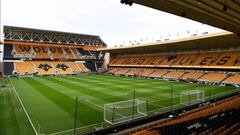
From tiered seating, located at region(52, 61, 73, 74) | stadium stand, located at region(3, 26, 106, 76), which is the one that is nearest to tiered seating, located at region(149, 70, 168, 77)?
stadium stand, located at region(3, 26, 106, 76)

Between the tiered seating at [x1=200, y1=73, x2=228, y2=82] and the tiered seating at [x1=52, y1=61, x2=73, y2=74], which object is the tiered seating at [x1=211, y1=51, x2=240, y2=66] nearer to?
the tiered seating at [x1=200, y1=73, x2=228, y2=82]

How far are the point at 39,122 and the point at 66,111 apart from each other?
8.36ft

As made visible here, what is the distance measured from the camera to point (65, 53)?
57.3m

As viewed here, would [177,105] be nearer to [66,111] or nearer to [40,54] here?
[66,111]

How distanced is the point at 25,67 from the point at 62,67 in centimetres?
920

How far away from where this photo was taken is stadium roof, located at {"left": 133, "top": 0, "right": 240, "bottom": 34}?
334 inches

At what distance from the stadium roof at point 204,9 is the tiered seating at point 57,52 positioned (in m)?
48.7

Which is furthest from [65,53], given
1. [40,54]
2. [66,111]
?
[66,111]

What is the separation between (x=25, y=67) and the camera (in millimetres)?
45812

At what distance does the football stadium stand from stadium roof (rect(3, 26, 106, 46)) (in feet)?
0.71

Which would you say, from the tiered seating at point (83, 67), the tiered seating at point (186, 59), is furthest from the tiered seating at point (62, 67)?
the tiered seating at point (186, 59)

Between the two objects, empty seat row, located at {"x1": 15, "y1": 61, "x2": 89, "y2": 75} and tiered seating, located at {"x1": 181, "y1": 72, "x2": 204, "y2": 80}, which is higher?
empty seat row, located at {"x1": 15, "y1": 61, "x2": 89, "y2": 75}

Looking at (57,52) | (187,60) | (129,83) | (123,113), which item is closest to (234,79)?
(187,60)

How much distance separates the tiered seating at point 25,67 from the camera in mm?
44013
